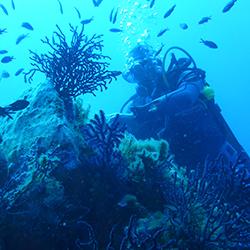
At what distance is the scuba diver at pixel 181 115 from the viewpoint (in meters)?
7.47

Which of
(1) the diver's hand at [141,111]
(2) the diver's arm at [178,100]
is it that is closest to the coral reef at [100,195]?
(2) the diver's arm at [178,100]

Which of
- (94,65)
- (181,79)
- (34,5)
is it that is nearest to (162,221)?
(94,65)

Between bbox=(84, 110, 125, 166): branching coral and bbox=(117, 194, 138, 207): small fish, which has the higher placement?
bbox=(84, 110, 125, 166): branching coral

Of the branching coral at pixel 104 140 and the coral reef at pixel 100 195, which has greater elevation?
the branching coral at pixel 104 140

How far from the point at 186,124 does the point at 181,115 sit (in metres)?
0.23

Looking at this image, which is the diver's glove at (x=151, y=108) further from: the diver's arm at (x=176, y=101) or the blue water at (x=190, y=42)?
the blue water at (x=190, y=42)

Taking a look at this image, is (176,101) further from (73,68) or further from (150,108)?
(73,68)

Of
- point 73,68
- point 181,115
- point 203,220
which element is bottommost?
point 203,220

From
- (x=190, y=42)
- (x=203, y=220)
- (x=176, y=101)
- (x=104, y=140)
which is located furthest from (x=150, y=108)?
(x=190, y=42)

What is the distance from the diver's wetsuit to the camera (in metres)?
7.41

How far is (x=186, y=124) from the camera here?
7684 mm

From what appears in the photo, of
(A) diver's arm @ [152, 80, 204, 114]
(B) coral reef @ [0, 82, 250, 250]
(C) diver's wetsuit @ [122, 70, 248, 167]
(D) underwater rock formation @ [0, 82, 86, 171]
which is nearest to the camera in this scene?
(B) coral reef @ [0, 82, 250, 250]

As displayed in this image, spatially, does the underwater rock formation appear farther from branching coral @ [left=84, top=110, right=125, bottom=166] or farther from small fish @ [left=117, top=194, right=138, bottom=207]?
small fish @ [left=117, top=194, right=138, bottom=207]

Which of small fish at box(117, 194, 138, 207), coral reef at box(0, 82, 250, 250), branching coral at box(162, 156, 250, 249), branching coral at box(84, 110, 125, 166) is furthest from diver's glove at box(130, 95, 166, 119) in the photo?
small fish at box(117, 194, 138, 207)
